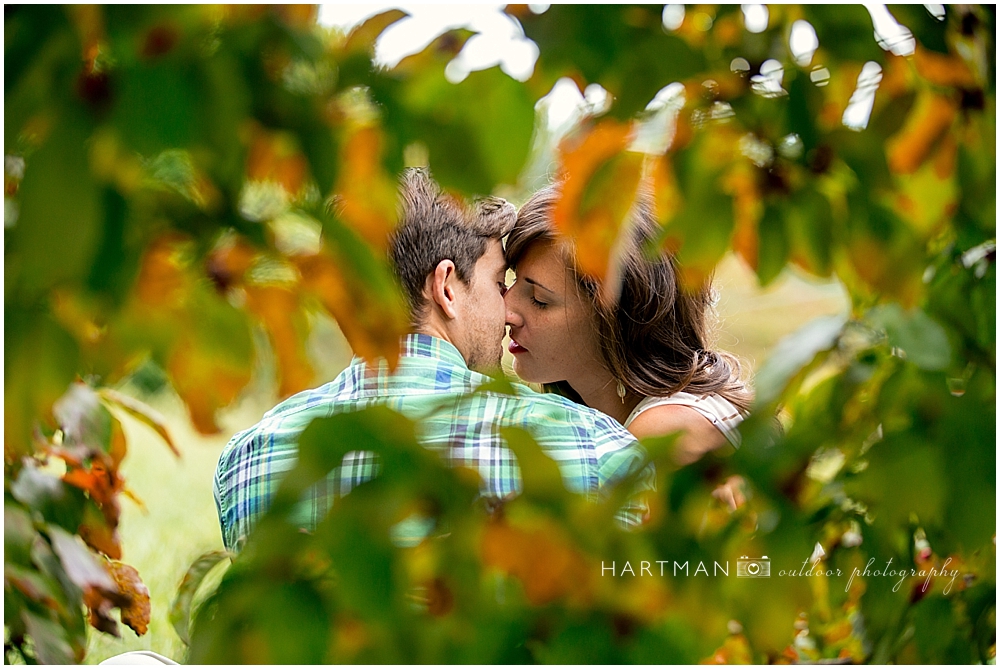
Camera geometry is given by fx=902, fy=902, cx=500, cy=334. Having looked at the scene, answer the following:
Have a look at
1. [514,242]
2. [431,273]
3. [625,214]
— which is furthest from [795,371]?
[514,242]

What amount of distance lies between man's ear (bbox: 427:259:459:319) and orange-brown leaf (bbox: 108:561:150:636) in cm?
59

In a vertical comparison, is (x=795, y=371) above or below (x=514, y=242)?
above

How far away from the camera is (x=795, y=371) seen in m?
0.43

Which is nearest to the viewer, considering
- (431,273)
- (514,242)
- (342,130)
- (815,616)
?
(342,130)

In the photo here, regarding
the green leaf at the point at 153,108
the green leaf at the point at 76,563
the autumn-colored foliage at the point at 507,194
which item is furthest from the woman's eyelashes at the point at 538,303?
the green leaf at the point at 153,108

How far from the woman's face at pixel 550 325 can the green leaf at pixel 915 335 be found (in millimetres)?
1273

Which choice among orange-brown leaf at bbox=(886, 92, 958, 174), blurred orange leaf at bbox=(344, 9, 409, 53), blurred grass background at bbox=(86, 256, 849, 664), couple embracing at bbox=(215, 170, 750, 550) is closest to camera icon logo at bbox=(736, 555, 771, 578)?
orange-brown leaf at bbox=(886, 92, 958, 174)

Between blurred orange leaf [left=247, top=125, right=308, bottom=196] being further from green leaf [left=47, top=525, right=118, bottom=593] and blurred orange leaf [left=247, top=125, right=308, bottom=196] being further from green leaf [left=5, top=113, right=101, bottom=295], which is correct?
green leaf [left=47, top=525, right=118, bottom=593]

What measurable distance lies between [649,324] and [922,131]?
1.20 meters

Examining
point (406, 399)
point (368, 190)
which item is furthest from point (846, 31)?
point (406, 399)

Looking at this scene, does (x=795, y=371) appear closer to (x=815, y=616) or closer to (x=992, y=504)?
(x=992, y=504)

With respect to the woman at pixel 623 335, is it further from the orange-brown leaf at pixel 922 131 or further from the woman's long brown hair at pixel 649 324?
the orange-brown leaf at pixel 922 131

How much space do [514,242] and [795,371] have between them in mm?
1256

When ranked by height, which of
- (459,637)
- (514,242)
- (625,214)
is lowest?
(514,242)
